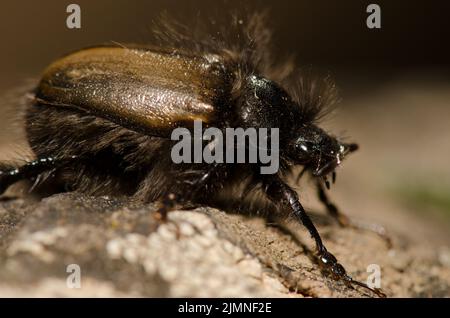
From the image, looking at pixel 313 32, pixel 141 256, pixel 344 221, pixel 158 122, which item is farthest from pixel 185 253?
pixel 313 32

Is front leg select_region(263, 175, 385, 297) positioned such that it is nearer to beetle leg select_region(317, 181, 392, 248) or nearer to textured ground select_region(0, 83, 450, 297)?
textured ground select_region(0, 83, 450, 297)

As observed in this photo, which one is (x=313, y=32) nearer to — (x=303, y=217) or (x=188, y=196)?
(x=303, y=217)

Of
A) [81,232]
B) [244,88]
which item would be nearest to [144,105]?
[244,88]

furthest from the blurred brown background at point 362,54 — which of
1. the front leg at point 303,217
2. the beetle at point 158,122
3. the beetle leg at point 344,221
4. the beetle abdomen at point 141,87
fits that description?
the beetle abdomen at point 141,87

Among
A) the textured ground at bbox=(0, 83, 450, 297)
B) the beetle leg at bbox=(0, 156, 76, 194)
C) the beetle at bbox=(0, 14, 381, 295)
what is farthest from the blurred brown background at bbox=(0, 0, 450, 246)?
the beetle leg at bbox=(0, 156, 76, 194)

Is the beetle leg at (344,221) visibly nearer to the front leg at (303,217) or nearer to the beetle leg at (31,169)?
the front leg at (303,217)
